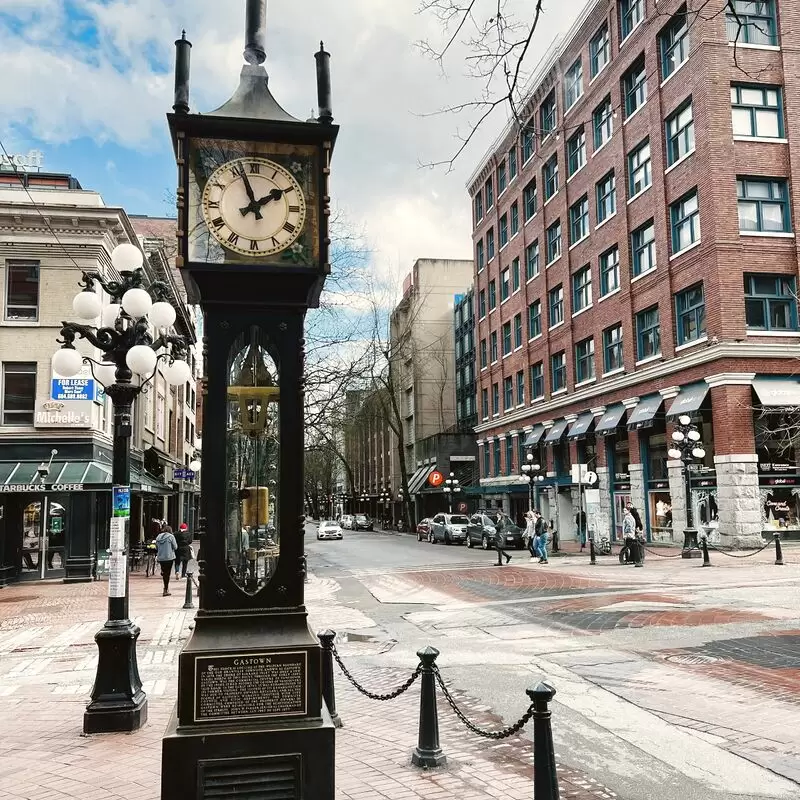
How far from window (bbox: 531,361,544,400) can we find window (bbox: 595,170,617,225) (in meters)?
10.3

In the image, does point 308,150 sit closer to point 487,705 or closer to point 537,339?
point 487,705

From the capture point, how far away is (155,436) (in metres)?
36.7

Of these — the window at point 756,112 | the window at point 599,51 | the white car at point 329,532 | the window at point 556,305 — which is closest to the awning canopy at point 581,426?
the window at point 556,305

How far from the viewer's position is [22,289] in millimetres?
24766

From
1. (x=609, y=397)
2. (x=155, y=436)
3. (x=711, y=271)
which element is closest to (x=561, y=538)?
(x=609, y=397)

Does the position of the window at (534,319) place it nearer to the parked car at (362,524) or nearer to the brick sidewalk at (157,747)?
the brick sidewalk at (157,747)

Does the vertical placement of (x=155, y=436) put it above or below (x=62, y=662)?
above

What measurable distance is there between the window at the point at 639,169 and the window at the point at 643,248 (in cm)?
155

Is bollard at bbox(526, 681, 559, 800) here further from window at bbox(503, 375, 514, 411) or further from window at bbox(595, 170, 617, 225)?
window at bbox(503, 375, 514, 411)

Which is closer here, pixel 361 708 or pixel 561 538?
pixel 361 708

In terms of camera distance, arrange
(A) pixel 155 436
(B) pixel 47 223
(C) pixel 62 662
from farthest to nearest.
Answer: (A) pixel 155 436
(B) pixel 47 223
(C) pixel 62 662

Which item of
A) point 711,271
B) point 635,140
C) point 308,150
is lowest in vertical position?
point 308,150

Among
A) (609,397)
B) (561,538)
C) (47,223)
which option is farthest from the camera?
(561,538)

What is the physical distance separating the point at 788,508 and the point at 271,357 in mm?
24631
